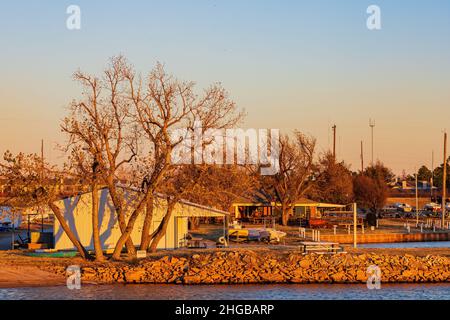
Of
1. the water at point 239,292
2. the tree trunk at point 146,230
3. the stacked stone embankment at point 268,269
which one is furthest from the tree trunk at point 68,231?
the water at point 239,292

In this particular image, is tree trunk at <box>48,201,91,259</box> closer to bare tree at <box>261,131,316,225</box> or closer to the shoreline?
the shoreline

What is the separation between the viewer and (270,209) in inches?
3548

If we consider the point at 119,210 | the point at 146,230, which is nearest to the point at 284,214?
the point at 146,230

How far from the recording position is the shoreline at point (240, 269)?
43.0 metres

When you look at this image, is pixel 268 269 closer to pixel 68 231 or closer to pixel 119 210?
pixel 119 210

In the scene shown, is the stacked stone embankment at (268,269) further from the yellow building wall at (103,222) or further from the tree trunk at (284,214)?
the tree trunk at (284,214)

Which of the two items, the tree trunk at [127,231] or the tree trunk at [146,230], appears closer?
the tree trunk at [127,231]

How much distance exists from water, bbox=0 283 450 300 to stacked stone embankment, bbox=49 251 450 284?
103 centimetres

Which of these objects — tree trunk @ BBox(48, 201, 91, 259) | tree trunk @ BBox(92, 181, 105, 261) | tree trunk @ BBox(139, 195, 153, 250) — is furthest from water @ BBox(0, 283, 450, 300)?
tree trunk @ BBox(139, 195, 153, 250)

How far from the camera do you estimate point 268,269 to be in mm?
43906

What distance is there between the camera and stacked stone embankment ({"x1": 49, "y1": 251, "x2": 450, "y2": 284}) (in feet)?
141

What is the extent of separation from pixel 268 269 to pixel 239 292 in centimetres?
435
